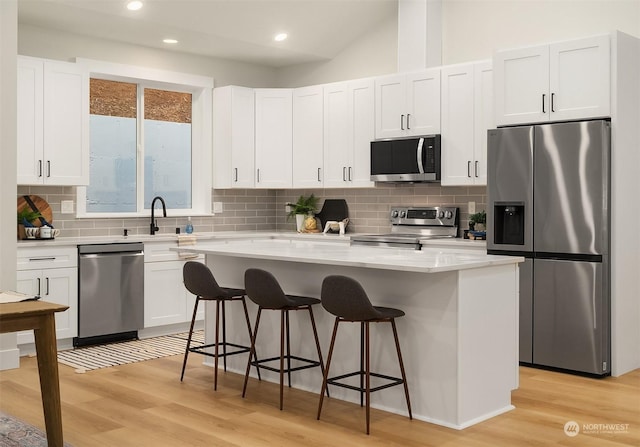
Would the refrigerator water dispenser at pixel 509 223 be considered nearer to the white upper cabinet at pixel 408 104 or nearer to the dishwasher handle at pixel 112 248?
the white upper cabinet at pixel 408 104

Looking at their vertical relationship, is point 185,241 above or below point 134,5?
below

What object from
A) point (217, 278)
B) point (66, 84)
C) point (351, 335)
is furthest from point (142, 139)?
point (351, 335)

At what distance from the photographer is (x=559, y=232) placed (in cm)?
524

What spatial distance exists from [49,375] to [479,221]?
161 inches

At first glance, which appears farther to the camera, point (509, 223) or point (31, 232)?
point (31, 232)

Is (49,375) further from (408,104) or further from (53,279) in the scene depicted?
(408,104)

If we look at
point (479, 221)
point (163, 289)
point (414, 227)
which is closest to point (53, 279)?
point (163, 289)

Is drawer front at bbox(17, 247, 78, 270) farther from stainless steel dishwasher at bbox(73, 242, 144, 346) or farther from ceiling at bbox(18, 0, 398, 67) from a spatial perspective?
ceiling at bbox(18, 0, 398, 67)

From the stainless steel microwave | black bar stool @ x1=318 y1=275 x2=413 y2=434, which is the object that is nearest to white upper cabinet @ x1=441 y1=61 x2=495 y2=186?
the stainless steel microwave

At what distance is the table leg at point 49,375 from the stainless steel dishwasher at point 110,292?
2681 millimetres

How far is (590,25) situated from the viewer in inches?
233

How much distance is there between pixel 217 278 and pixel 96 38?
283cm

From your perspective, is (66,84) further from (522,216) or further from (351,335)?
(522,216)

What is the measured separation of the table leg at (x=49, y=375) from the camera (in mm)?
3453
